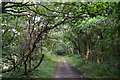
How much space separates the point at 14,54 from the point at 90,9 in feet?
12.7

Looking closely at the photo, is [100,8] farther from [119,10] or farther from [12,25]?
[12,25]

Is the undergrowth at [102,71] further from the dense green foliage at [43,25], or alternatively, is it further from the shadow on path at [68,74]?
the shadow on path at [68,74]

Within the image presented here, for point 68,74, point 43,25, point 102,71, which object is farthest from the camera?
point 68,74

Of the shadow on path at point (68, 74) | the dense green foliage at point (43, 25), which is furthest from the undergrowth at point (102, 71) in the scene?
the shadow on path at point (68, 74)

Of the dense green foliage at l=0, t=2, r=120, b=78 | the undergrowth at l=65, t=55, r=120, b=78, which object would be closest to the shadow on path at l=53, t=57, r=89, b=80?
the undergrowth at l=65, t=55, r=120, b=78

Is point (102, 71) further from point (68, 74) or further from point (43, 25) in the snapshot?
point (43, 25)

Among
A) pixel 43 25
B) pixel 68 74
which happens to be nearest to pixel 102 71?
pixel 68 74

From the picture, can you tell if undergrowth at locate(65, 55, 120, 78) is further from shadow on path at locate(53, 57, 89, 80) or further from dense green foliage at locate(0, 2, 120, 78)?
shadow on path at locate(53, 57, 89, 80)

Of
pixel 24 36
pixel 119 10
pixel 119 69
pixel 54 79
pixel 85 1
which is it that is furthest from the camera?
pixel 54 79

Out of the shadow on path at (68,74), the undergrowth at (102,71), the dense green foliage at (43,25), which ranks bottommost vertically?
the shadow on path at (68,74)

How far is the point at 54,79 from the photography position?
7.16m

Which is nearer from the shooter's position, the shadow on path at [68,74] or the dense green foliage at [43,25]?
the dense green foliage at [43,25]

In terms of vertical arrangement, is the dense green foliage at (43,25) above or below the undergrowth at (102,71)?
above

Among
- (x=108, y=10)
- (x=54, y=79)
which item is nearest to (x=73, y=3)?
(x=108, y=10)
